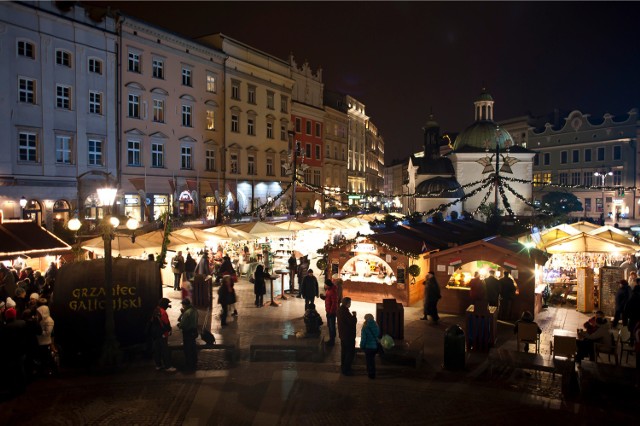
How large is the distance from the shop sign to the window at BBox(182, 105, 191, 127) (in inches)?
979

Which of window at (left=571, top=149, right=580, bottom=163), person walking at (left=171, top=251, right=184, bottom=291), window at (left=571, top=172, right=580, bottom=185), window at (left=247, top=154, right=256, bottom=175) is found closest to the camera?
person walking at (left=171, top=251, right=184, bottom=291)

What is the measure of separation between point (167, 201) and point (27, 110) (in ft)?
38.6

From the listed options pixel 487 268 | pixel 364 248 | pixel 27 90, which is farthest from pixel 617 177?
pixel 27 90

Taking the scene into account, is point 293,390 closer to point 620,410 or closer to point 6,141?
point 620,410

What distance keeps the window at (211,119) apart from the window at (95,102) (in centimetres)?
1042

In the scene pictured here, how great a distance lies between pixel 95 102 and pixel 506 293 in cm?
2764

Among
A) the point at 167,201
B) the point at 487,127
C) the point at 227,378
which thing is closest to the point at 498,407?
the point at 227,378

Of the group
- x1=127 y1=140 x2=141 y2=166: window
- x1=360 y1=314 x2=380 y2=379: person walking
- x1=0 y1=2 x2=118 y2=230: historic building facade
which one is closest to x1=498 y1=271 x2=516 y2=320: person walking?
Answer: x1=360 y1=314 x2=380 y2=379: person walking

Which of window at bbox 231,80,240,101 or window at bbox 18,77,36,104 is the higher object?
window at bbox 231,80,240,101

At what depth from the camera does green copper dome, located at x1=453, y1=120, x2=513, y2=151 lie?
5938cm

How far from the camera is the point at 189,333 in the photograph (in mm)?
11680

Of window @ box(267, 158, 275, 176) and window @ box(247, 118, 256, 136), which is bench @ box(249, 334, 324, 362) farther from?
window @ box(267, 158, 275, 176)

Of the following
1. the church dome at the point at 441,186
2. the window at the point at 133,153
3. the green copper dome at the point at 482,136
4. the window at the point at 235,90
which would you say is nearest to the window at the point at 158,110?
the window at the point at 133,153

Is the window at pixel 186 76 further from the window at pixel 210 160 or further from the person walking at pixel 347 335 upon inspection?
the person walking at pixel 347 335
